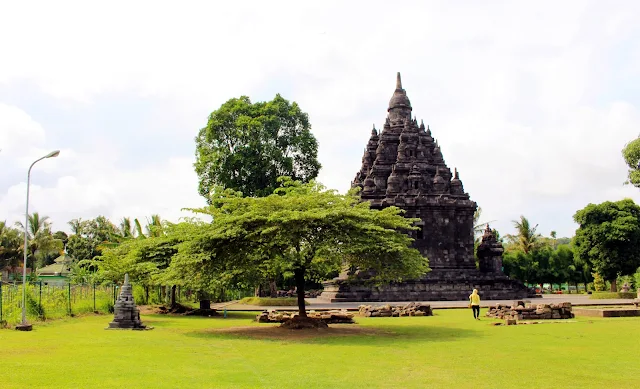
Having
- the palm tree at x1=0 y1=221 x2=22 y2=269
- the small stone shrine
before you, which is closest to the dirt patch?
the small stone shrine

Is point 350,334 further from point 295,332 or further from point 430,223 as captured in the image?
point 430,223

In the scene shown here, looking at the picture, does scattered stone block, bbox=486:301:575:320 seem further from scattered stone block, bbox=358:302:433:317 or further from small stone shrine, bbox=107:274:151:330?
small stone shrine, bbox=107:274:151:330

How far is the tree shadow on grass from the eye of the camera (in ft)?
57.0

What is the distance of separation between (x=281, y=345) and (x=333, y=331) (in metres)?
3.94

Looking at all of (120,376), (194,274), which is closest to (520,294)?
(194,274)

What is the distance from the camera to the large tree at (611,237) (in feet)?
162

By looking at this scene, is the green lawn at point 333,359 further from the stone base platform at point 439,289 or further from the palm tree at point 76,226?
the palm tree at point 76,226

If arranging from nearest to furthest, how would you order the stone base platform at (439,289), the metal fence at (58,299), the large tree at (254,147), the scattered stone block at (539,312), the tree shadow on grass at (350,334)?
1. the tree shadow on grass at (350,334)
2. the metal fence at (58,299)
3. the scattered stone block at (539,312)
4. the stone base platform at (439,289)
5. the large tree at (254,147)

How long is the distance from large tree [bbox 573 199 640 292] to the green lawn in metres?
31.2

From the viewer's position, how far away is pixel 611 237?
4931cm

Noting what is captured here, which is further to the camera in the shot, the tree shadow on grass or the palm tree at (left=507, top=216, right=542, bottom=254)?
the palm tree at (left=507, top=216, right=542, bottom=254)

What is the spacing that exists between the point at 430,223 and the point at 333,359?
1318 inches

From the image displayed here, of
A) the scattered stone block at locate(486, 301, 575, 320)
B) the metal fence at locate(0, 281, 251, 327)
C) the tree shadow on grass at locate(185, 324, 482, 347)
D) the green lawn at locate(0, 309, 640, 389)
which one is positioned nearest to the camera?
the green lawn at locate(0, 309, 640, 389)

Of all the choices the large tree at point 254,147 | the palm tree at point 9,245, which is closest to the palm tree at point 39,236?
the palm tree at point 9,245
